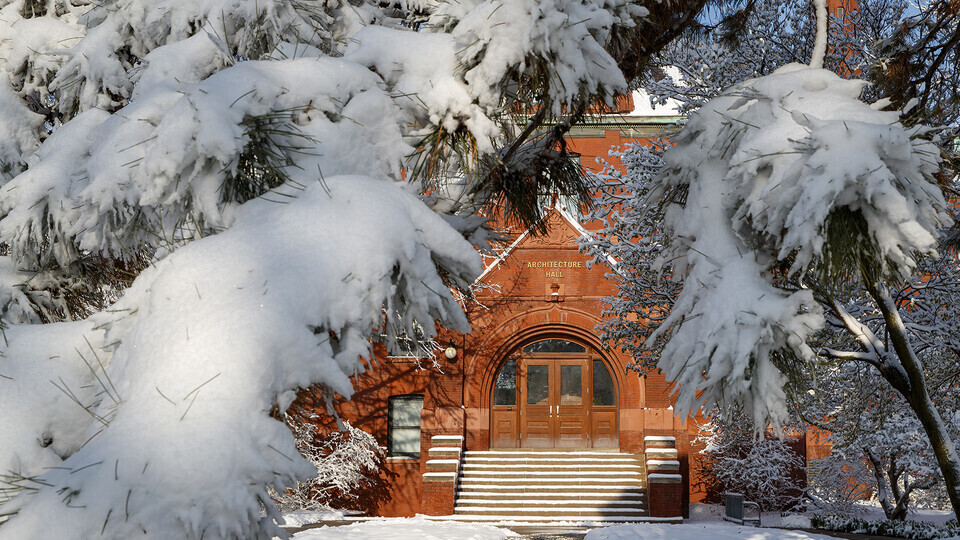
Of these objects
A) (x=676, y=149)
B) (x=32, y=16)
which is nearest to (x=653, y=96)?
(x=32, y=16)

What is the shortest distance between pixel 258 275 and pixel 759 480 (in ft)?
54.5

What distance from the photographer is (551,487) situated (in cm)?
1583

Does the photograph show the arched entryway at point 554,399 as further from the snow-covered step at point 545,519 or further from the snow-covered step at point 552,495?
the snow-covered step at point 545,519

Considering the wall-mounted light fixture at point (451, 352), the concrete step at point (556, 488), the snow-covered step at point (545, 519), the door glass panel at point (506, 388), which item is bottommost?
the snow-covered step at point (545, 519)

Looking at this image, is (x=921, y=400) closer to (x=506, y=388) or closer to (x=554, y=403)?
(x=554, y=403)

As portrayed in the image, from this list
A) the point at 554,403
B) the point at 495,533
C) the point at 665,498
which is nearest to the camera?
the point at 495,533

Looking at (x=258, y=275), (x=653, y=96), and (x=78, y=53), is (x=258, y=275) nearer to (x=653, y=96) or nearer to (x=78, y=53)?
(x=78, y=53)

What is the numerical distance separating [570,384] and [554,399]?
52cm

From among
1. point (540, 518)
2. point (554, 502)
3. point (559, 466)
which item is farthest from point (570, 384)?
point (540, 518)

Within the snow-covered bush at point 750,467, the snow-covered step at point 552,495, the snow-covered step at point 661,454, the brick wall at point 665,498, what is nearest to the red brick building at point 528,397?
the snow-covered step at point 661,454

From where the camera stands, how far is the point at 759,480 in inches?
646

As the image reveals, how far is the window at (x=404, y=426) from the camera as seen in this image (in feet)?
57.1

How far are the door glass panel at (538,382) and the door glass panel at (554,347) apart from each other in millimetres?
424

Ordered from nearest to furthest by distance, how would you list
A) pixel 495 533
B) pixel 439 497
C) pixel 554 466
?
Result: pixel 495 533 < pixel 439 497 < pixel 554 466
